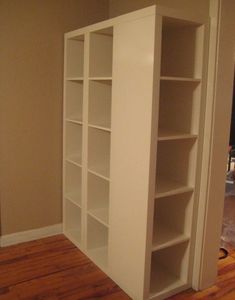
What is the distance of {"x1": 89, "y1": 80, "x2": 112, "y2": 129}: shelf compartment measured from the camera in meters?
2.65

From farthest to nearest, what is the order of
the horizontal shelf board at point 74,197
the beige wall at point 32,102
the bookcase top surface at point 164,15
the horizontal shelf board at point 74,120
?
1. the horizontal shelf board at point 74,197
2. the horizontal shelf board at point 74,120
3. the beige wall at point 32,102
4. the bookcase top surface at point 164,15

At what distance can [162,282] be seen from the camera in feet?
7.91

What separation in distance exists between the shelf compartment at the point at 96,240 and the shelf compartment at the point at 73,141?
24.5 inches

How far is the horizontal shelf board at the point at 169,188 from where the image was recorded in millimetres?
2174

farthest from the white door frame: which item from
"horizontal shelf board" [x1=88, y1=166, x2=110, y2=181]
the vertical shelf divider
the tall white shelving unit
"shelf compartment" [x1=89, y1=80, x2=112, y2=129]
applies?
the vertical shelf divider

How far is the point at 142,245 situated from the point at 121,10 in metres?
2.07

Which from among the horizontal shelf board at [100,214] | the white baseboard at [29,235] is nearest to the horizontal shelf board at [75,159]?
the horizontal shelf board at [100,214]

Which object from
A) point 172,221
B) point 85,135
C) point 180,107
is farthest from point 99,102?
point 172,221

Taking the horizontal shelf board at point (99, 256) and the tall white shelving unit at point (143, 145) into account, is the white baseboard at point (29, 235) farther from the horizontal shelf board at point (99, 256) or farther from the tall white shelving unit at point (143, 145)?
the horizontal shelf board at point (99, 256)

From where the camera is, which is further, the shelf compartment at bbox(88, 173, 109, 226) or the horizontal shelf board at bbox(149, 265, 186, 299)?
the shelf compartment at bbox(88, 173, 109, 226)

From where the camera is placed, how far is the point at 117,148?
2.31m

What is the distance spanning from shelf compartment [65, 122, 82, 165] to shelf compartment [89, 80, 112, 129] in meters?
0.43

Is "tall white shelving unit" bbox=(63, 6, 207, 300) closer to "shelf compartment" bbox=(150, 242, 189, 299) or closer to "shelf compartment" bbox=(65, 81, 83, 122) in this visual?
"shelf compartment" bbox=(150, 242, 189, 299)

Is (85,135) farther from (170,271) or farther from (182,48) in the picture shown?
(170,271)
